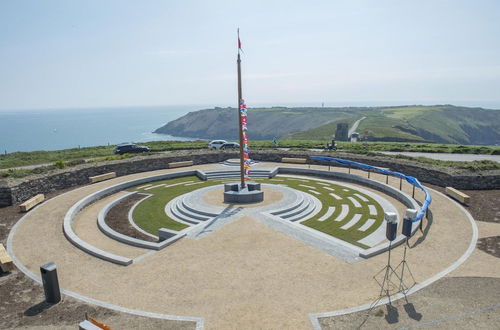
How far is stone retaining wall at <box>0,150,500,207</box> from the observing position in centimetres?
2377

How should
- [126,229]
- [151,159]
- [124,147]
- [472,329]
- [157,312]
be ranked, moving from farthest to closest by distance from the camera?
[124,147]
[151,159]
[126,229]
[157,312]
[472,329]

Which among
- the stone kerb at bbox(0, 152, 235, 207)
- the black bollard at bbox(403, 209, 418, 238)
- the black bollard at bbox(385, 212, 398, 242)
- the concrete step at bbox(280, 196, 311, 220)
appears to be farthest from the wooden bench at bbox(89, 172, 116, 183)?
the black bollard at bbox(403, 209, 418, 238)

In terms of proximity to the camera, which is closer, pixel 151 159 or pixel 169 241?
pixel 169 241

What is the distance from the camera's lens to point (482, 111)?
620ft

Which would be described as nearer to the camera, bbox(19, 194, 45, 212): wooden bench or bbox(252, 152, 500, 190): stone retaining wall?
bbox(19, 194, 45, 212): wooden bench

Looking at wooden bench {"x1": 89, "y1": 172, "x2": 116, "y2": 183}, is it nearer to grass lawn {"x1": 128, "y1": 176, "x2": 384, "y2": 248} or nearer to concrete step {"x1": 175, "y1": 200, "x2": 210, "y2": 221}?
grass lawn {"x1": 128, "y1": 176, "x2": 384, "y2": 248}

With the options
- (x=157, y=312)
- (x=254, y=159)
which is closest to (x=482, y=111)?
(x=254, y=159)

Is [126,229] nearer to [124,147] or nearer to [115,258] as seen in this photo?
[115,258]

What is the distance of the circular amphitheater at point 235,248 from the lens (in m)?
11.1

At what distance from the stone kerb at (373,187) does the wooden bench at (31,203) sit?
21.2 metres

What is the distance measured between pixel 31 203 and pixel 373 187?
86.7 ft

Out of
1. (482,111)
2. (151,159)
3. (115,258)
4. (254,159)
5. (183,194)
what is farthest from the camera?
(482,111)

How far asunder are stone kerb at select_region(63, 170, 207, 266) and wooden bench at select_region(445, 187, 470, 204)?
2119cm

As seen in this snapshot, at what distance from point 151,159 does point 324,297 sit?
89.3 feet
